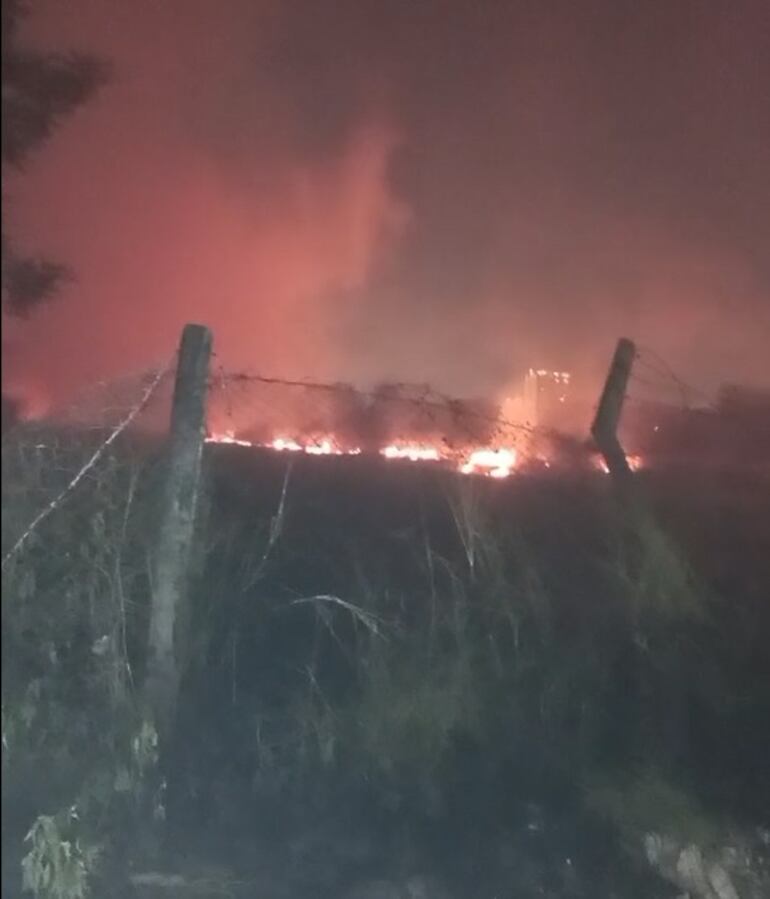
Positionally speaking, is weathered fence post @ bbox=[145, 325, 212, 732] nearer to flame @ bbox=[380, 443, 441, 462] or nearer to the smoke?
the smoke

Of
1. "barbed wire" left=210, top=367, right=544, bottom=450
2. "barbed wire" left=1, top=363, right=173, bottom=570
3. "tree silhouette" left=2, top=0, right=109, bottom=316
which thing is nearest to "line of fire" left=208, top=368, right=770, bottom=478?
"barbed wire" left=210, top=367, right=544, bottom=450

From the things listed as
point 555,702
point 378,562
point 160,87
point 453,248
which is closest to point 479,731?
point 555,702

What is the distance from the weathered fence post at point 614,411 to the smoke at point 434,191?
0.12 feet

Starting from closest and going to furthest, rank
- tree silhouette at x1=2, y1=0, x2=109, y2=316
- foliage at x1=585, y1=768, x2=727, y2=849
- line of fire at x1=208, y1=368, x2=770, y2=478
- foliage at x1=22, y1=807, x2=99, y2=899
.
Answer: tree silhouette at x1=2, y1=0, x2=109, y2=316
foliage at x1=22, y1=807, x2=99, y2=899
line of fire at x1=208, y1=368, x2=770, y2=478
foliage at x1=585, y1=768, x2=727, y2=849

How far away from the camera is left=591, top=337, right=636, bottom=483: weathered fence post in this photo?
7.98 ft

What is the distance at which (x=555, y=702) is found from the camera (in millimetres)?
2373

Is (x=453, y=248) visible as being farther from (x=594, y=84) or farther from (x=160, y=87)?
(x=160, y=87)

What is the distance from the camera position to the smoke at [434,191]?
2.09 meters

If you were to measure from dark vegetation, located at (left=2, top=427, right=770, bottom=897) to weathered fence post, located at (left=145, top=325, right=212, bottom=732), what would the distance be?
3 cm

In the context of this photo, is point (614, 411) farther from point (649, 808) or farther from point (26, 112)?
point (26, 112)

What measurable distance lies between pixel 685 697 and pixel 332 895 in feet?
2.88

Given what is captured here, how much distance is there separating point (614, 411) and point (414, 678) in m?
0.74

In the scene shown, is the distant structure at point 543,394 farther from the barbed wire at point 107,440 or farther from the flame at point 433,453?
the barbed wire at point 107,440

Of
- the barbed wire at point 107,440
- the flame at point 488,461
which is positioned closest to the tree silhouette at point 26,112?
the barbed wire at point 107,440
